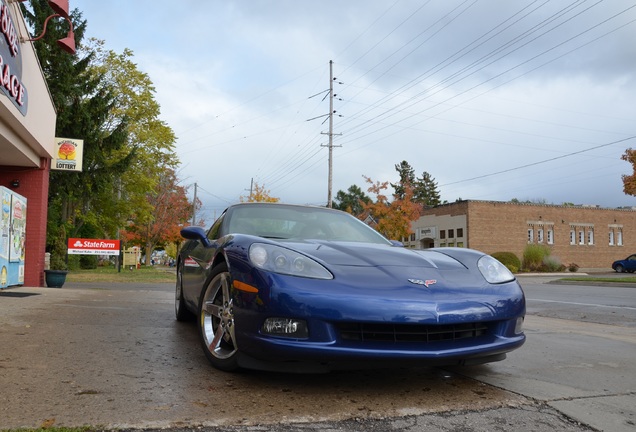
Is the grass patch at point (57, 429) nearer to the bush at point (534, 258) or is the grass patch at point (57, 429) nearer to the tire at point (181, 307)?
the tire at point (181, 307)

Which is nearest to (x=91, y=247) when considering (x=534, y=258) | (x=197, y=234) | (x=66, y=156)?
(x=66, y=156)

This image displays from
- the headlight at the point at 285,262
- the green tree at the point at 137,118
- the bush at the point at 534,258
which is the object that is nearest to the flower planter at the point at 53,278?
the headlight at the point at 285,262

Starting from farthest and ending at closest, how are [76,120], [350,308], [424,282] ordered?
[76,120], [424,282], [350,308]

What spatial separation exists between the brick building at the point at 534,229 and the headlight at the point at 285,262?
42174 mm

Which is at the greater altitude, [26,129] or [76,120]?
[76,120]

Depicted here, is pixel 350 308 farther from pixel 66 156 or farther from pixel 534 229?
pixel 534 229

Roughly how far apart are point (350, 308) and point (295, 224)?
5.85ft

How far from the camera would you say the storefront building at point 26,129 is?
879cm

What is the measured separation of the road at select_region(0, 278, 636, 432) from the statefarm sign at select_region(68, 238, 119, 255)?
1825 cm

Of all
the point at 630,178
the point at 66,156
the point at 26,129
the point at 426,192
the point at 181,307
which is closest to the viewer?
the point at 181,307

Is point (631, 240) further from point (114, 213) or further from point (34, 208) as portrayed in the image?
point (34, 208)

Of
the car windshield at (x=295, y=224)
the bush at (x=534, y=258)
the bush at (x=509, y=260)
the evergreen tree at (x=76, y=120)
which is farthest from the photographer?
the bush at (x=534, y=258)

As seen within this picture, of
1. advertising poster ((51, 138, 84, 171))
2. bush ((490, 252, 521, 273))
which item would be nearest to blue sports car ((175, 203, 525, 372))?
advertising poster ((51, 138, 84, 171))

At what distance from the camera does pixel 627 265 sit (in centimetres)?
4078
